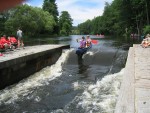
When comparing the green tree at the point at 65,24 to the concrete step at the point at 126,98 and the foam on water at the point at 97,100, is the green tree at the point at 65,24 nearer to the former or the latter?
the foam on water at the point at 97,100

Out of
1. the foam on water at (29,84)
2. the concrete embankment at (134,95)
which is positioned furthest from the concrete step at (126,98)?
the foam on water at (29,84)

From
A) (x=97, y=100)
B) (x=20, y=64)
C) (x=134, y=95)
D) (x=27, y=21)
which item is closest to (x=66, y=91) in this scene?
(x=97, y=100)

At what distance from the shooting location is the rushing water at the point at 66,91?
9305mm

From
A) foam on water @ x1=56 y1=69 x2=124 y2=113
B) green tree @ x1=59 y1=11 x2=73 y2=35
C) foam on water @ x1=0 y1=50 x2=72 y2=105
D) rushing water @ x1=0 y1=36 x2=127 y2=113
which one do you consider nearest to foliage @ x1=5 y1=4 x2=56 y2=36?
green tree @ x1=59 y1=11 x2=73 y2=35

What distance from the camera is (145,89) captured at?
267 inches

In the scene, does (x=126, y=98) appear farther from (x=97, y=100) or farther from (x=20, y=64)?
(x=20, y=64)

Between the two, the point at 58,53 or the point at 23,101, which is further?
the point at 58,53

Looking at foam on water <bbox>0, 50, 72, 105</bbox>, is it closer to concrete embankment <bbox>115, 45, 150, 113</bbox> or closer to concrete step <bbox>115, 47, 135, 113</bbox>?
concrete embankment <bbox>115, 45, 150, 113</bbox>

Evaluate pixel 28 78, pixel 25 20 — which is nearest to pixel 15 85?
pixel 28 78

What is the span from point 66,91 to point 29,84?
235cm

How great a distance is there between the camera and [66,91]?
1198 cm

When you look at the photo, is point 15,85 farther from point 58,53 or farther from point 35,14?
point 35,14

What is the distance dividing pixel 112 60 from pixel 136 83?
13.4m

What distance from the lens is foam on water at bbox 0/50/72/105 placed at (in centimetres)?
1110
